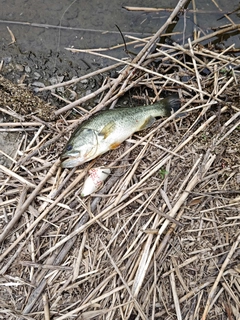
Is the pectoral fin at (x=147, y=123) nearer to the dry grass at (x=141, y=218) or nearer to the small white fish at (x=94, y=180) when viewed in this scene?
the dry grass at (x=141, y=218)

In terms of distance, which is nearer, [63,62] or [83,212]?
[83,212]

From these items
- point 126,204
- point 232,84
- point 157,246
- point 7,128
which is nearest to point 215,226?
point 157,246

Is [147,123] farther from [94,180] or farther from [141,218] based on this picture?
[141,218]

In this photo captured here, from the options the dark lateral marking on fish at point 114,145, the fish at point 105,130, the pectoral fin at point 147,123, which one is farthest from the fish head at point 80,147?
the pectoral fin at point 147,123

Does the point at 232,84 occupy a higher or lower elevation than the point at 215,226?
higher

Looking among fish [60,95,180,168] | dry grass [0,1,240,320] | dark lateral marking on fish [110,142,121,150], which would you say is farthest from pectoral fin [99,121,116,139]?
dry grass [0,1,240,320]

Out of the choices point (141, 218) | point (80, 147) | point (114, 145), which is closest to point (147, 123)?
point (114, 145)

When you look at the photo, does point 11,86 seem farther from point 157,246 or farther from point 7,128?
point 157,246
